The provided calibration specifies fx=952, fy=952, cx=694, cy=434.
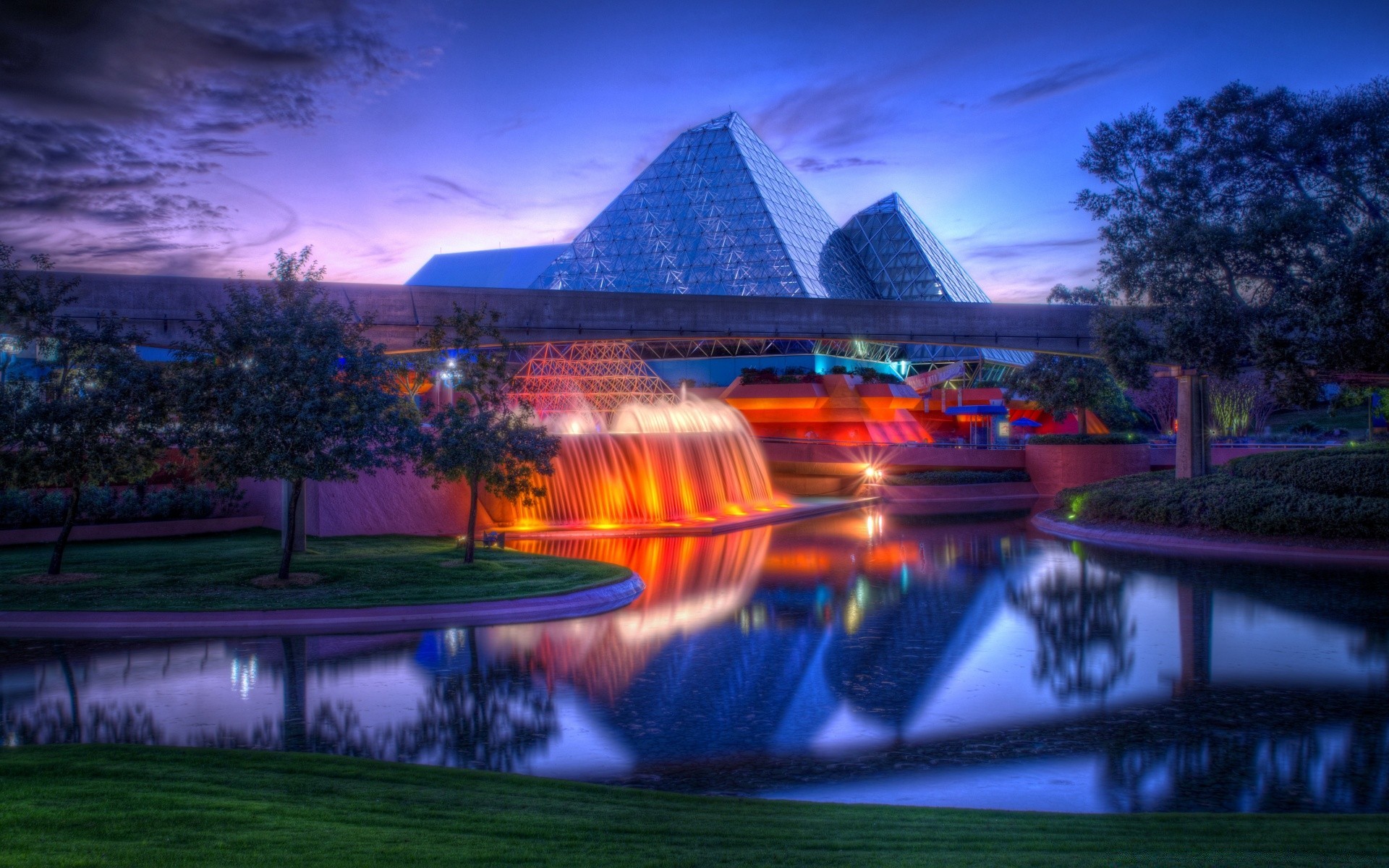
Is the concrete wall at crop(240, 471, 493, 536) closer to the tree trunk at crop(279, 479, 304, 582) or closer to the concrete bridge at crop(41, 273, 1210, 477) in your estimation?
the concrete bridge at crop(41, 273, 1210, 477)

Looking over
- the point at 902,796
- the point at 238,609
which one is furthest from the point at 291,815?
the point at 238,609

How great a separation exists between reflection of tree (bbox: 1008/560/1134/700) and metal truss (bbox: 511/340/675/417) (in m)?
51.1

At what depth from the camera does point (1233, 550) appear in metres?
21.6

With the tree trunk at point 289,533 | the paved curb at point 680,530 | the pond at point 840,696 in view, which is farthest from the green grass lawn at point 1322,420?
the tree trunk at point 289,533

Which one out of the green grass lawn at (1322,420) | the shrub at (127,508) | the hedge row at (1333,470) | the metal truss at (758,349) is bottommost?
the shrub at (127,508)

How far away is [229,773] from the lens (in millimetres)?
6852

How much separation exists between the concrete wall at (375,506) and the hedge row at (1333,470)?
20.6 m

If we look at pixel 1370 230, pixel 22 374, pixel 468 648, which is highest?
pixel 1370 230

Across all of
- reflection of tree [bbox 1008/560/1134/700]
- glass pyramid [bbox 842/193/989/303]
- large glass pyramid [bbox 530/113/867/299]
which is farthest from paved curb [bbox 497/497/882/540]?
glass pyramid [bbox 842/193/989/303]

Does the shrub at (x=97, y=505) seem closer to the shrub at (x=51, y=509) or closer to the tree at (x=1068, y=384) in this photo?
the shrub at (x=51, y=509)

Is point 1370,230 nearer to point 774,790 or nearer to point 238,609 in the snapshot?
point 774,790

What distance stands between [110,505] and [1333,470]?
28.8 m

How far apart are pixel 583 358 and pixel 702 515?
42.3 meters

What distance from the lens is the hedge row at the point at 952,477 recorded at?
133ft
